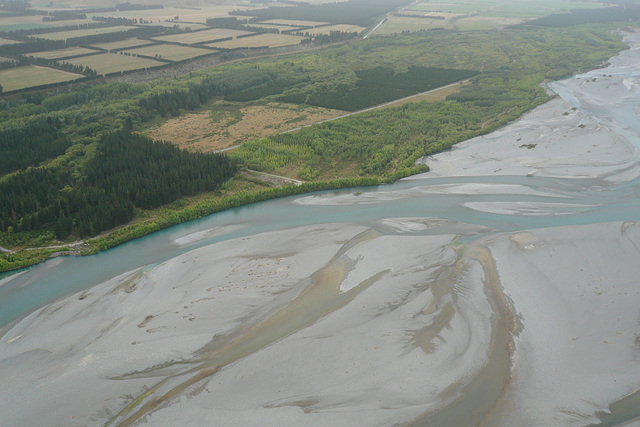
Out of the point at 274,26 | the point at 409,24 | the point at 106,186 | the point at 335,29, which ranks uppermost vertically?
the point at 274,26

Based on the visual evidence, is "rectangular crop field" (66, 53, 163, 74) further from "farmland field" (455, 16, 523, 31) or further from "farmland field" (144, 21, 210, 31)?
"farmland field" (455, 16, 523, 31)

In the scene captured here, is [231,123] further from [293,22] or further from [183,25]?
[293,22]

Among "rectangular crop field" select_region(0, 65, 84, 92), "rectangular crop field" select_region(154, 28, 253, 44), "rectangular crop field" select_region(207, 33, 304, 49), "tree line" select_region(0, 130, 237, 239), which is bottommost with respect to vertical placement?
"tree line" select_region(0, 130, 237, 239)

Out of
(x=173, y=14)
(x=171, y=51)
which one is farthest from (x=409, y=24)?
(x=171, y=51)

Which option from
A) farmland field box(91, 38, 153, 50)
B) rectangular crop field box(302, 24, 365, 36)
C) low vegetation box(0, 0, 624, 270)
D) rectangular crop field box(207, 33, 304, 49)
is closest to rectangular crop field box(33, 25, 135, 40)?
farmland field box(91, 38, 153, 50)

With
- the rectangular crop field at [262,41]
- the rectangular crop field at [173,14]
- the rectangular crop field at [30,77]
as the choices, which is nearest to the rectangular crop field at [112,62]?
the rectangular crop field at [30,77]

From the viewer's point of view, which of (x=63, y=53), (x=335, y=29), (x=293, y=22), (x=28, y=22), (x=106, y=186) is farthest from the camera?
(x=293, y=22)

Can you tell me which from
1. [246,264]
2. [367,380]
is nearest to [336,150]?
[246,264]

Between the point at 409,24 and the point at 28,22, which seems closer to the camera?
the point at 28,22

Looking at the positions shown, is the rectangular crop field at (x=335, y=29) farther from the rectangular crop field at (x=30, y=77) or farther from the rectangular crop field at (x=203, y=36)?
the rectangular crop field at (x=30, y=77)
